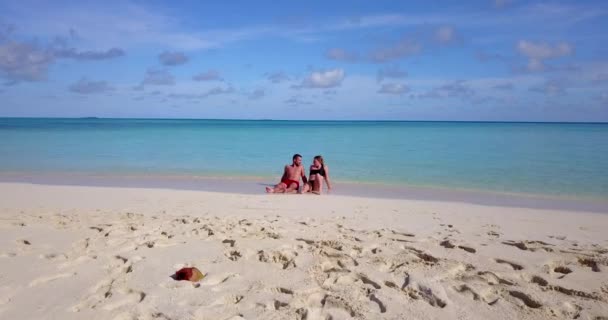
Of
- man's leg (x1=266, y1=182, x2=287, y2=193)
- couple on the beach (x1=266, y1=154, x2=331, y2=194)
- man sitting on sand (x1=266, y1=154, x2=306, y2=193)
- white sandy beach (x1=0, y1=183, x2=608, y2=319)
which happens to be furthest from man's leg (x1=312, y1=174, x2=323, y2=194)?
white sandy beach (x1=0, y1=183, x2=608, y2=319)

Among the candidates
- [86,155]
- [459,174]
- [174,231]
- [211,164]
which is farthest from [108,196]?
[86,155]

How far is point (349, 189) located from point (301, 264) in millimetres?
6701

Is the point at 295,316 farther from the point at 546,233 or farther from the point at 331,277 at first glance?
the point at 546,233

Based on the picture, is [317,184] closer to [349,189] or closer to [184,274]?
[349,189]

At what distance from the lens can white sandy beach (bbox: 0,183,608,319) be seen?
3.54 metres

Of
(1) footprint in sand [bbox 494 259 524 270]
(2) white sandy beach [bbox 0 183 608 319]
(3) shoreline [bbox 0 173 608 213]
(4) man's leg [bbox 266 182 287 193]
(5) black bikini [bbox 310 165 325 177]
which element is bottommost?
(3) shoreline [bbox 0 173 608 213]

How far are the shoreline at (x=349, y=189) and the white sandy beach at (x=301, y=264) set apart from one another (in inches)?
68.8

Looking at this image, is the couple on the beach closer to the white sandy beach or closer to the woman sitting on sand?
the woman sitting on sand

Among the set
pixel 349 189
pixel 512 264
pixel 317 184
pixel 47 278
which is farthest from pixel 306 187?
pixel 47 278

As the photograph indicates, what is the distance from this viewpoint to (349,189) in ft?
36.5

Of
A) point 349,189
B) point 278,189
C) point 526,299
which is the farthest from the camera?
point 349,189

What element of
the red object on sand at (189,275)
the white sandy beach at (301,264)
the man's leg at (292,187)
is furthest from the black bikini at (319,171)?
the red object on sand at (189,275)

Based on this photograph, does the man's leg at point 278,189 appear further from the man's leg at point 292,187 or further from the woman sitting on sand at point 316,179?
the woman sitting on sand at point 316,179

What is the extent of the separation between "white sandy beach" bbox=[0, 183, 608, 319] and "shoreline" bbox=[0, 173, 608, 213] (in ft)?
5.74
